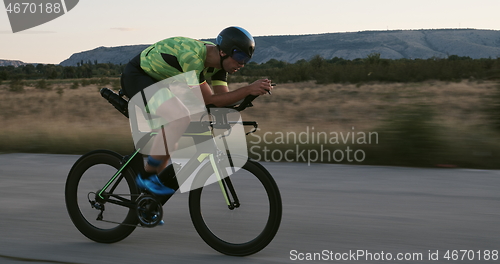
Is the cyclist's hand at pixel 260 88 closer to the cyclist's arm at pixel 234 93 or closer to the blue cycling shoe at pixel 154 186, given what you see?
the cyclist's arm at pixel 234 93

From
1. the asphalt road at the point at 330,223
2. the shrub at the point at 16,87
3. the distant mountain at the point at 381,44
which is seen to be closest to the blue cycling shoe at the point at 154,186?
the asphalt road at the point at 330,223

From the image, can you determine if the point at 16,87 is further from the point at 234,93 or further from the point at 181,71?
the point at 234,93

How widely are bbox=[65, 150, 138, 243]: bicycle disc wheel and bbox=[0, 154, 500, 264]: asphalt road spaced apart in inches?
4.8

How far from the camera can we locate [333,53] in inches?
5974

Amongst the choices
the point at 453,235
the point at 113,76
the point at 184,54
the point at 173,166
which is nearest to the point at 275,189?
the point at 173,166

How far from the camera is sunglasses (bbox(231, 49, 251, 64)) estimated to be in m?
4.06

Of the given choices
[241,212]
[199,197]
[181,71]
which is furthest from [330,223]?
[181,71]

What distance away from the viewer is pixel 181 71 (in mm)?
4188

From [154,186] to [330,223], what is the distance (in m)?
1.64

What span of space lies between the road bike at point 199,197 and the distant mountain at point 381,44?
457ft

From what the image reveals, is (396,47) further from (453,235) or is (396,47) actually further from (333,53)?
(453,235)

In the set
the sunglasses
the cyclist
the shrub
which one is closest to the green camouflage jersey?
the cyclist

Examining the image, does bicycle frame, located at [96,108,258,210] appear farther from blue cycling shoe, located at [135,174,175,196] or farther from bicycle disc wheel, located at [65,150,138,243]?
bicycle disc wheel, located at [65,150,138,243]

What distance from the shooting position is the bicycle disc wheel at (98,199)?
14.9 feet
